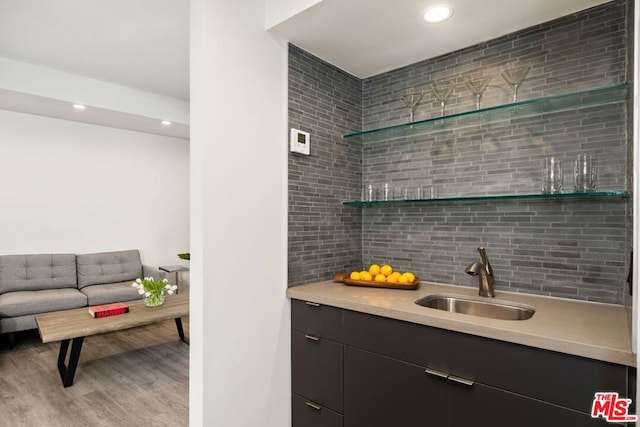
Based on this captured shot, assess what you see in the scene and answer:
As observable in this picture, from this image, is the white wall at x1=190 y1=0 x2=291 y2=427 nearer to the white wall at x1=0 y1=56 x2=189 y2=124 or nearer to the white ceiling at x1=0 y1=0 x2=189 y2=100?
the white ceiling at x1=0 y1=0 x2=189 y2=100

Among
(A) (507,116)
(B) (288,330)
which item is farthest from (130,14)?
(A) (507,116)

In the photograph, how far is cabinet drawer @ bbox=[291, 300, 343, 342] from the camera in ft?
5.55

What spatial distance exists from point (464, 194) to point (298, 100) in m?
1.10

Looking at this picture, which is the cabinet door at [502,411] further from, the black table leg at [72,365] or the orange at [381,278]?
the black table leg at [72,365]

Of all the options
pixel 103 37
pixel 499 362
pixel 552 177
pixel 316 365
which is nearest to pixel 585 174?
pixel 552 177

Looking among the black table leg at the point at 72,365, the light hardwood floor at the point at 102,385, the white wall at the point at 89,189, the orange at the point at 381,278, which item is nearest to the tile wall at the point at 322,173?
the orange at the point at 381,278

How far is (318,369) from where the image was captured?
1.78m

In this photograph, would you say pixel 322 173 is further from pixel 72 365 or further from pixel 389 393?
pixel 72 365

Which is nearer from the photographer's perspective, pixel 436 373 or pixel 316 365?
pixel 436 373

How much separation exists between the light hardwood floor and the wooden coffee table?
0.56ft

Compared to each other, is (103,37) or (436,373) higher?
(103,37)

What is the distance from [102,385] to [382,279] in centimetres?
234

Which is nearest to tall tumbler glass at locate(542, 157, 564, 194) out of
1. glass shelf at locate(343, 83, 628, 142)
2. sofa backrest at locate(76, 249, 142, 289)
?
glass shelf at locate(343, 83, 628, 142)

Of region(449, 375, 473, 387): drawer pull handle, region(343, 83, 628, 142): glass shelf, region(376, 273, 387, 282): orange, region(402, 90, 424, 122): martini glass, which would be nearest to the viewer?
region(449, 375, 473, 387): drawer pull handle
